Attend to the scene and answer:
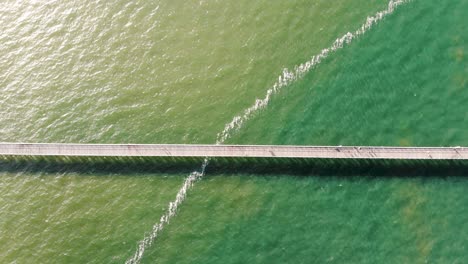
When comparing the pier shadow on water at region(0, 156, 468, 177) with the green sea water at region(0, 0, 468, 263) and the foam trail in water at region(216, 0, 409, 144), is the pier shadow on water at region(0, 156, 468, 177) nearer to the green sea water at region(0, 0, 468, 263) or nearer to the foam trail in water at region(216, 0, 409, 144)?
the green sea water at region(0, 0, 468, 263)

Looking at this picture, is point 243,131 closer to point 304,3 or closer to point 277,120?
point 277,120

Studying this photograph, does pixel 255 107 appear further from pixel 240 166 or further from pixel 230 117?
pixel 240 166

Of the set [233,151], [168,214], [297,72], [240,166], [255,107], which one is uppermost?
[297,72]

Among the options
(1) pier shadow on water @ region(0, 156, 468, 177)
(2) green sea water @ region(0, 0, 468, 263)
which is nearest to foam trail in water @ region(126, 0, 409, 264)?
(2) green sea water @ region(0, 0, 468, 263)

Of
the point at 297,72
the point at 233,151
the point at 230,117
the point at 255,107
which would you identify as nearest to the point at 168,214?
the point at 233,151

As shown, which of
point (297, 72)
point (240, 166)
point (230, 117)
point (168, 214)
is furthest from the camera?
point (297, 72)

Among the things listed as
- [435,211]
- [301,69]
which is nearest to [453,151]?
[435,211]

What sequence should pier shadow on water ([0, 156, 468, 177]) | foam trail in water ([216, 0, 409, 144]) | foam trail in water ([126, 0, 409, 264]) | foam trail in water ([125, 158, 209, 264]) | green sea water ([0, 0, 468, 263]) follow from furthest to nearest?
foam trail in water ([216, 0, 409, 144]) < pier shadow on water ([0, 156, 468, 177]) < foam trail in water ([126, 0, 409, 264]) < foam trail in water ([125, 158, 209, 264]) < green sea water ([0, 0, 468, 263])
